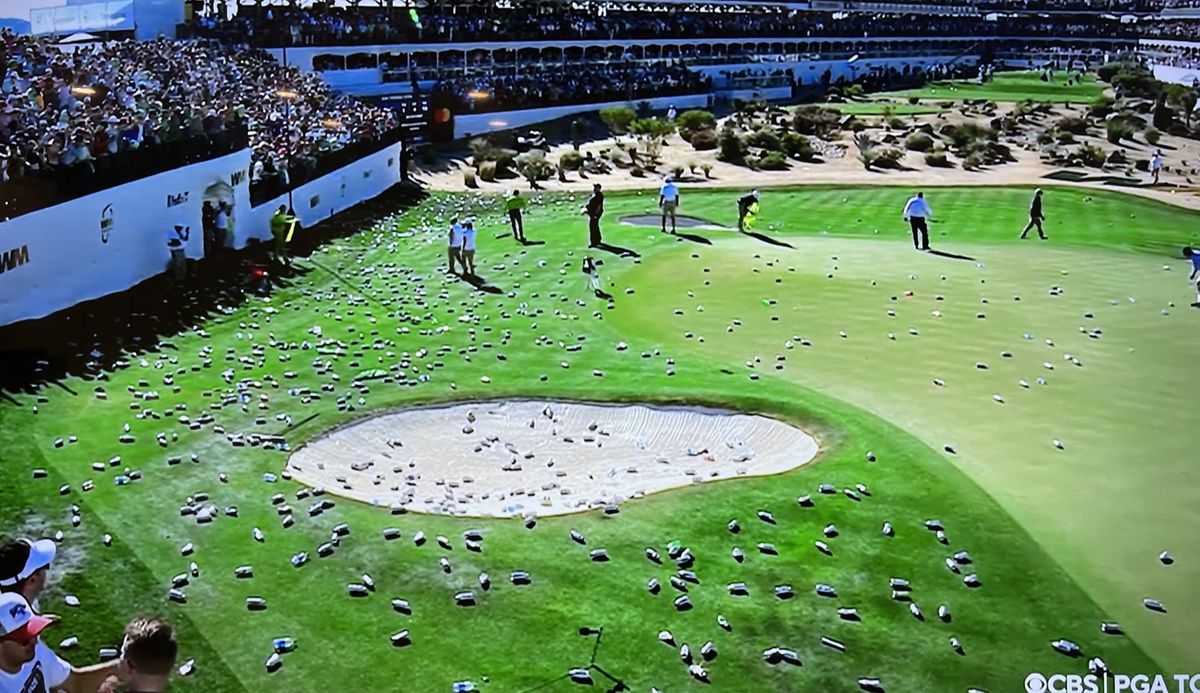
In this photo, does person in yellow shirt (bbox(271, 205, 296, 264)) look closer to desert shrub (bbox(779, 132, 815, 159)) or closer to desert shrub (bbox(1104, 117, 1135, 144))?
desert shrub (bbox(779, 132, 815, 159))

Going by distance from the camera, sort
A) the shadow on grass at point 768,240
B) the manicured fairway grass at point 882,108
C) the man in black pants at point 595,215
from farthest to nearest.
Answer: the manicured fairway grass at point 882,108, the shadow on grass at point 768,240, the man in black pants at point 595,215

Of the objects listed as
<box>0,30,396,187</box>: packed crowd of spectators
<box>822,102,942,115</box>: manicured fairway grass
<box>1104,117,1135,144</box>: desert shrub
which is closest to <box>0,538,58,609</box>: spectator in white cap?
<box>0,30,396,187</box>: packed crowd of spectators

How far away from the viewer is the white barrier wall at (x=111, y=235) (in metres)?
24.6

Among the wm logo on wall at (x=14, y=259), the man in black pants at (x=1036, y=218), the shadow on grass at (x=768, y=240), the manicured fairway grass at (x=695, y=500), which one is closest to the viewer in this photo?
the manicured fairway grass at (x=695, y=500)

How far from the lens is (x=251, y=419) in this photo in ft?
64.7

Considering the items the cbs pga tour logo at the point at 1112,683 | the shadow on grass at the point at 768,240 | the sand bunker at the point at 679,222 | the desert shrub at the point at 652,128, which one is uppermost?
the cbs pga tour logo at the point at 1112,683

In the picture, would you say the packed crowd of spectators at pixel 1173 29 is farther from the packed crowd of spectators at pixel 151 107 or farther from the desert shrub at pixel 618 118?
the packed crowd of spectators at pixel 151 107

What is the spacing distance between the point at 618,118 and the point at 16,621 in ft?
234

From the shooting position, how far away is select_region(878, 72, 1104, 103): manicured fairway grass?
102 m

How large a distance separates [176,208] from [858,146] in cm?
4813

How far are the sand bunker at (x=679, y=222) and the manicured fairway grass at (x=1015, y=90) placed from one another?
219 ft

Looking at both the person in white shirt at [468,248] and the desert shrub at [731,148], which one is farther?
the desert shrub at [731,148]

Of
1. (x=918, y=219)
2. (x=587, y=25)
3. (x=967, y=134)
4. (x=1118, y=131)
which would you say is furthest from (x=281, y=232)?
(x=587, y=25)

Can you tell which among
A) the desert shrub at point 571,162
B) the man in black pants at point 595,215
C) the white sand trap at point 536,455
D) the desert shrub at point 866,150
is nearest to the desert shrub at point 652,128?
A: the desert shrub at point 866,150
